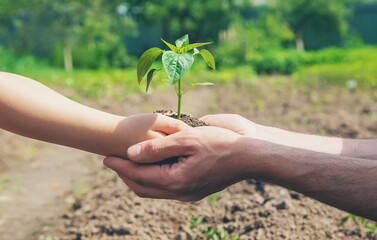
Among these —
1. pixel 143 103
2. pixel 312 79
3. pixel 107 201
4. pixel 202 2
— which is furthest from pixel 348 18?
pixel 107 201

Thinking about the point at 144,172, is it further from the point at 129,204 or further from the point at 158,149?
the point at 129,204

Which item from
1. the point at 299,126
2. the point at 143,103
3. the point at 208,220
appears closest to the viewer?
the point at 208,220

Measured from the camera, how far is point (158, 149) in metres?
1.65

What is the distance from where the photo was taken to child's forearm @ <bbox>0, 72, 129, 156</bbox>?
170 cm

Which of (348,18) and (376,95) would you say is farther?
(348,18)

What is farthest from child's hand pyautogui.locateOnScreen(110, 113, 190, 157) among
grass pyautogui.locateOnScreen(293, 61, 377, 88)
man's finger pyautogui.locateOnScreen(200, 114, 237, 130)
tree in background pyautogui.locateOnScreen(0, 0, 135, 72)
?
tree in background pyautogui.locateOnScreen(0, 0, 135, 72)

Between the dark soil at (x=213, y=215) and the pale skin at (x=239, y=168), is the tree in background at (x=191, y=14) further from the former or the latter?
the pale skin at (x=239, y=168)

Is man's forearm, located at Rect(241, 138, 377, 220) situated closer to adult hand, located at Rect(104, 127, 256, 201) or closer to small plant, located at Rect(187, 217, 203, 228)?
adult hand, located at Rect(104, 127, 256, 201)

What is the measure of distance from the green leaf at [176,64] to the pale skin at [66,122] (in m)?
0.32

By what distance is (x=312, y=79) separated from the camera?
30.6ft

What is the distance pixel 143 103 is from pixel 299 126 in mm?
3017

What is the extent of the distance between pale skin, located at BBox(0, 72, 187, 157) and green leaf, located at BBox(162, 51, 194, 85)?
1.05 ft

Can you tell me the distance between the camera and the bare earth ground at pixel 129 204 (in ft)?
7.56

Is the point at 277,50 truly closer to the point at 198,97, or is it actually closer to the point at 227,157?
the point at 198,97
